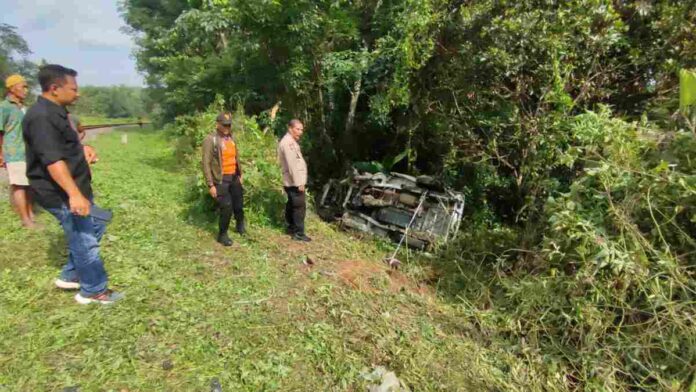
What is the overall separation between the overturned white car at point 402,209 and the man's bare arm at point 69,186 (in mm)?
4506

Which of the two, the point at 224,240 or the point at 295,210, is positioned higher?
the point at 295,210

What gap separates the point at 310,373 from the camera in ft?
9.99

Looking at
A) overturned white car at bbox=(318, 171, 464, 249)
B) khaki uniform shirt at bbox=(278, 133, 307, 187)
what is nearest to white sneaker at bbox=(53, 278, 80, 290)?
khaki uniform shirt at bbox=(278, 133, 307, 187)

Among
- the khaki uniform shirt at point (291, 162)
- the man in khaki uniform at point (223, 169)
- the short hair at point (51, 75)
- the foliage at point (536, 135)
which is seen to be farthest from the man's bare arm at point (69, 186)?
the foliage at point (536, 135)

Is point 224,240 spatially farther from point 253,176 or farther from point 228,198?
point 253,176

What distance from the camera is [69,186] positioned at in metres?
2.86

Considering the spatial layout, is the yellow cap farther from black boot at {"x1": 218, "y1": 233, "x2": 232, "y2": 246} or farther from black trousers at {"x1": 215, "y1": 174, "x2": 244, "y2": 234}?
black boot at {"x1": 218, "y1": 233, "x2": 232, "y2": 246}

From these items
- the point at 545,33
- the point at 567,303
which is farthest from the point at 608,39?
the point at 567,303

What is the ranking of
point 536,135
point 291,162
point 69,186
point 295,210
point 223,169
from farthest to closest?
point 295,210 → point 291,162 → point 536,135 → point 223,169 → point 69,186

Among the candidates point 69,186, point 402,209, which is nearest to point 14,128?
point 69,186

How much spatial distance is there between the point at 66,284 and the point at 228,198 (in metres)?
1.96

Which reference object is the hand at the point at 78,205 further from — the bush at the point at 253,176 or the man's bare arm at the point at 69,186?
the bush at the point at 253,176

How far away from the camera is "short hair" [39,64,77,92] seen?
288 cm

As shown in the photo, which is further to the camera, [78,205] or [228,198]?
[228,198]
